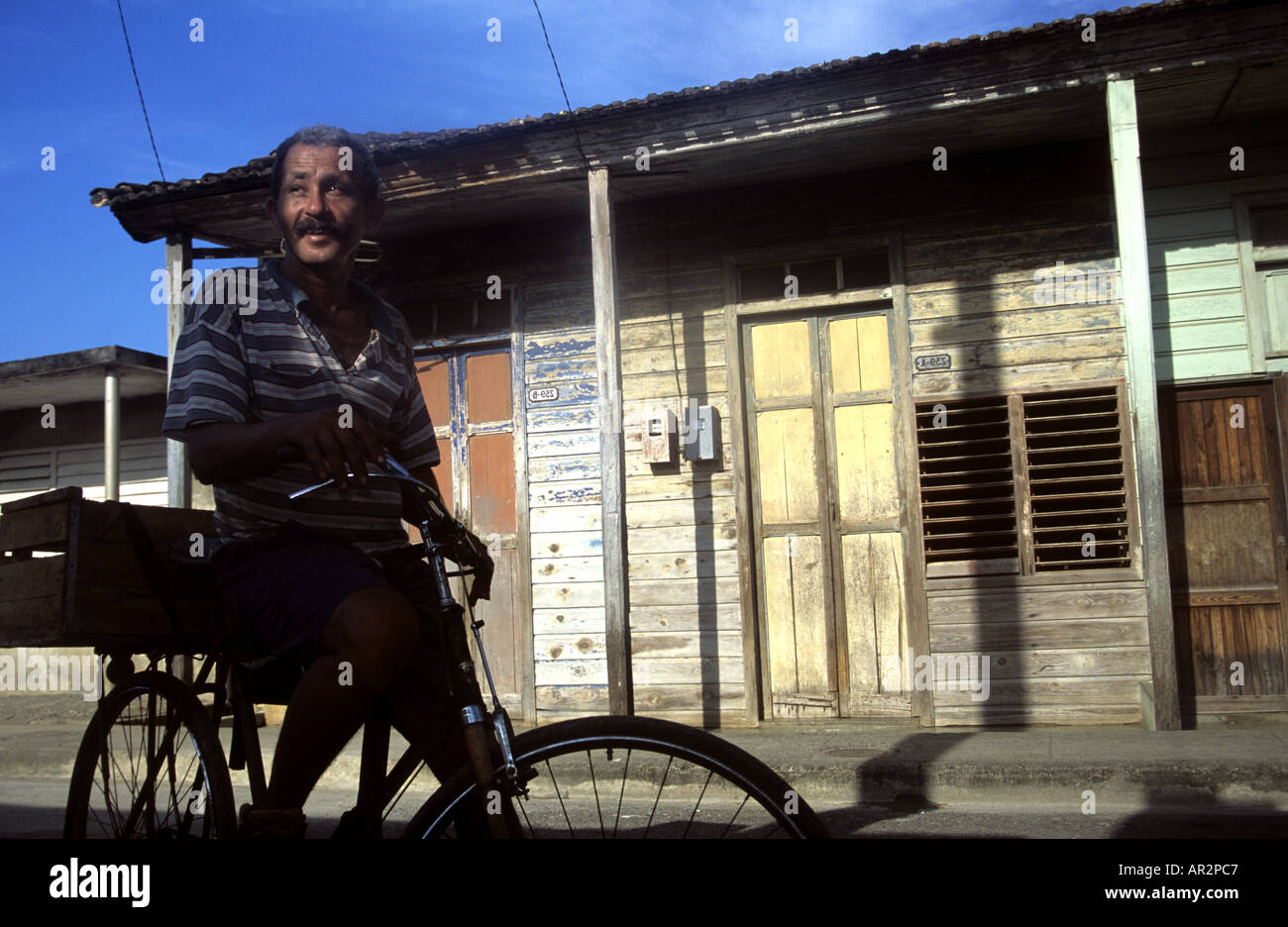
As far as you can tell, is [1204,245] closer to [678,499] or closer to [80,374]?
[678,499]

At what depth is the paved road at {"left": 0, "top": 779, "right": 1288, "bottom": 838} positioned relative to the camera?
431 centimetres

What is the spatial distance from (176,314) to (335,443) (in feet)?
22.1

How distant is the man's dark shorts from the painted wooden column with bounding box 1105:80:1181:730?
493cm

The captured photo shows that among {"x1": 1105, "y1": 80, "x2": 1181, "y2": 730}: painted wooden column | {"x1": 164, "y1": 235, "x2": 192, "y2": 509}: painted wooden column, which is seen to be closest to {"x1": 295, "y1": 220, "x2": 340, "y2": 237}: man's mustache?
{"x1": 1105, "y1": 80, "x2": 1181, "y2": 730}: painted wooden column

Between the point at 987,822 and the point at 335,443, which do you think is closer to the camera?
the point at 335,443

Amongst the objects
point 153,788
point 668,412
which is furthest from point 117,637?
point 668,412

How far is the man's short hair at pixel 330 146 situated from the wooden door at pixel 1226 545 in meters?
6.07

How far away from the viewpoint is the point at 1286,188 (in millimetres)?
7113

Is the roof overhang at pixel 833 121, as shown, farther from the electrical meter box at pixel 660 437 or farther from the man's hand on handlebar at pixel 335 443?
the man's hand on handlebar at pixel 335 443

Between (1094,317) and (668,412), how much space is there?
2931mm

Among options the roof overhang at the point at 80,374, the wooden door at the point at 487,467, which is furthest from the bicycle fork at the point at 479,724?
the roof overhang at the point at 80,374

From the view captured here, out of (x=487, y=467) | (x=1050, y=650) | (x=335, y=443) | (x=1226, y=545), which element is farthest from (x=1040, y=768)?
(x=487, y=467)

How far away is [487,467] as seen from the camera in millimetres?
8531
